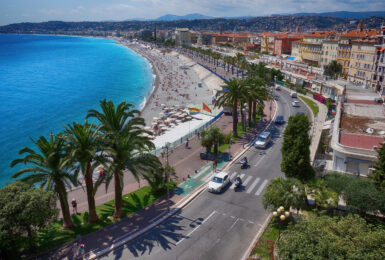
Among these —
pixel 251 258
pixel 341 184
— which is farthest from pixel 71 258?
pixel 341 184

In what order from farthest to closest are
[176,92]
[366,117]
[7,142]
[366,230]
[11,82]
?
[11,82], [176,92], [7,142], [366,117], [366,230]

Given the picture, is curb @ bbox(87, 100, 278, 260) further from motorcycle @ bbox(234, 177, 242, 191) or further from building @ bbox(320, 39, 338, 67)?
building @ bbox(320, 39, 338, 67)

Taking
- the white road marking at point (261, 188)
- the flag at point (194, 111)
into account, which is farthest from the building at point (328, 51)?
the white road marking at point (261, 188)

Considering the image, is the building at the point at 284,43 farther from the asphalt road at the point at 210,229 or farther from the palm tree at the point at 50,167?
the palm tree at the point at 50,167

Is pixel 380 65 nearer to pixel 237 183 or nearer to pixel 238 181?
pixel 238 181

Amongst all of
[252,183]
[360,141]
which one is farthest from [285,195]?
[360,141]

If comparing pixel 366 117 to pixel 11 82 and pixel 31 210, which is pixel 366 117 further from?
pixel 11 82
